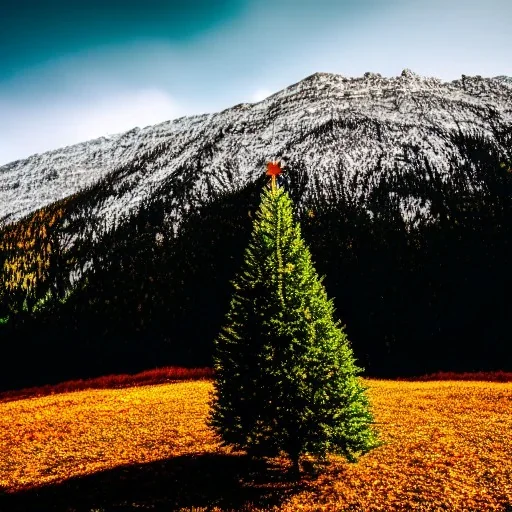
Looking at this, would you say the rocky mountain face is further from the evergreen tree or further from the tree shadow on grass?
the evergreen tree

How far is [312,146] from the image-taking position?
7194 centimetres

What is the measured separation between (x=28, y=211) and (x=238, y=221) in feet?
181

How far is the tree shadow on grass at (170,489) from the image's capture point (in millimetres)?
9047

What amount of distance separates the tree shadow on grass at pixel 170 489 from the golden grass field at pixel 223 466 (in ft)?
0.09

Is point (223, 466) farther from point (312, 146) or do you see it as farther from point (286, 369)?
point (312, 146)

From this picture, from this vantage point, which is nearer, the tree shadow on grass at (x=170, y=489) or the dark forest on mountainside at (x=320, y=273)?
the tree shadow on grass at (x=170, y=489)

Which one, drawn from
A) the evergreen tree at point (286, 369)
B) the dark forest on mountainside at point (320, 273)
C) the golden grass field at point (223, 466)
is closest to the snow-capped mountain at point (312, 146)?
the dark forest on mountainside at point (320, 273)

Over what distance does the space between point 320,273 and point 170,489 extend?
32.1 meters

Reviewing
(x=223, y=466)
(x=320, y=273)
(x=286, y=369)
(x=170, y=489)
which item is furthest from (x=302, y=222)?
(x=170, y=489)

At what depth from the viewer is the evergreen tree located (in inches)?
359

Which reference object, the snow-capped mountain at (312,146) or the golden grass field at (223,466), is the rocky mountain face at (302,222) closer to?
the snow-capped mountain at (312,146)

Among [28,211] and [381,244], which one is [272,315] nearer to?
[381,244]

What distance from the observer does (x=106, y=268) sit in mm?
54125

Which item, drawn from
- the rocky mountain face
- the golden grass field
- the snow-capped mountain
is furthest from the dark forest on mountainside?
the golden grass field
